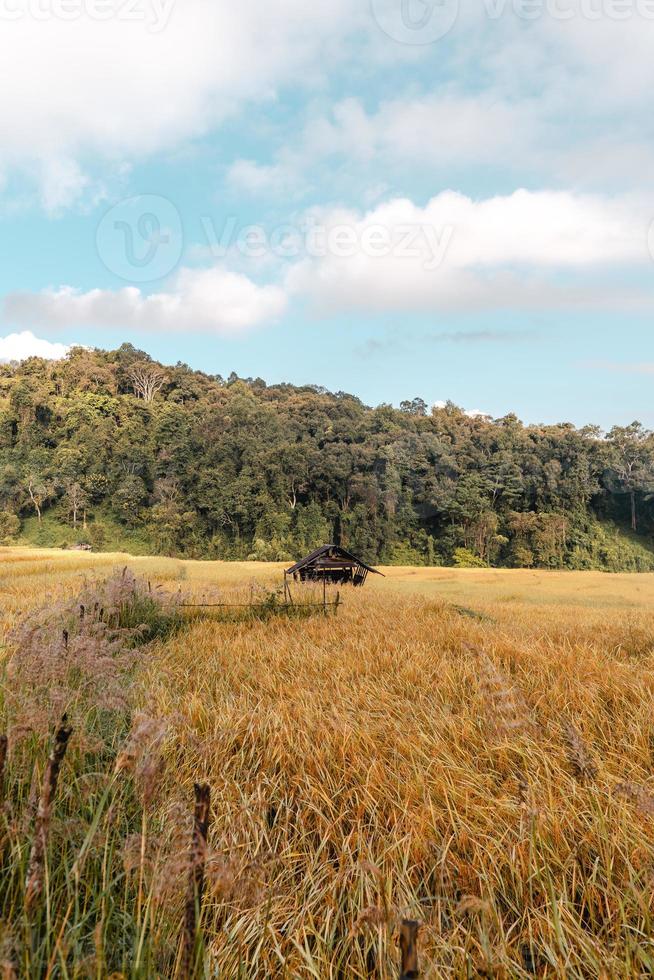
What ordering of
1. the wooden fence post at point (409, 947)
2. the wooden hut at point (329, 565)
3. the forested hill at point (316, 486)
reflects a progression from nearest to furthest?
the wooden fence post at point (409, 947), the wooden hut at point (329, 565), the forested hill at point (316, 486)

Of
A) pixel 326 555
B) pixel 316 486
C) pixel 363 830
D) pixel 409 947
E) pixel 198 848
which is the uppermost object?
pixel 316 486

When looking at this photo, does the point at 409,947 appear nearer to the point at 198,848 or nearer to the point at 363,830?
the point at 198,848

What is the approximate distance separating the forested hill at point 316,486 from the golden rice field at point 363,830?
47.2 meters

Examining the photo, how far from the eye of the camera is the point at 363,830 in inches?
84.7

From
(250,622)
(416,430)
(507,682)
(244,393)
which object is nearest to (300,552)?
(416,430)

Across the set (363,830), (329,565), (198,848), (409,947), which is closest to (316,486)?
(329,565)

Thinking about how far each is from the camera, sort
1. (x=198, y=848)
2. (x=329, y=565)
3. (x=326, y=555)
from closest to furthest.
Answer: (x=198, y=848), (x=329, y=565), (x=326, y=555)

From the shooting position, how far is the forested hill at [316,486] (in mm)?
54625

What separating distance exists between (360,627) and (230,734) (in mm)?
3480

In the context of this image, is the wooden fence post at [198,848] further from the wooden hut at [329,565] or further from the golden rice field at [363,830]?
the wooden hut at [329,565]

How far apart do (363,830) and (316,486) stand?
56587 mm

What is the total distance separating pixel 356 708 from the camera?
3385mm

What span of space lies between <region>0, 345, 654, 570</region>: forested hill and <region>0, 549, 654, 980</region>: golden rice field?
47209 millimetres

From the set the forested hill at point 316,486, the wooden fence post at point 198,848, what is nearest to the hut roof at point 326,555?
the wooden fence post at point 198,848
